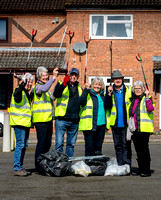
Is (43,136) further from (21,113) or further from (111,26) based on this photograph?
(111,26)

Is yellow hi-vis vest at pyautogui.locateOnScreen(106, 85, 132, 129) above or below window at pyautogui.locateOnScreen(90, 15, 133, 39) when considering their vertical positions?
below

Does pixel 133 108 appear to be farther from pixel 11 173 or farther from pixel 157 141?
pixel 157 141

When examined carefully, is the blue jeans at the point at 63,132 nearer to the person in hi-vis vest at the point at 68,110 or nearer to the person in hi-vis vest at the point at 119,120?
the person in hi-vis vest at the point at 68,110

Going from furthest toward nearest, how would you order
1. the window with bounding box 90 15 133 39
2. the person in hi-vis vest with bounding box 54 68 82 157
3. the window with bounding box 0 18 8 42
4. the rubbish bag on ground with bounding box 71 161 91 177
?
the window with bounding box 0 18 8 42 < the window with bounding box 90 15 133 39 < the person in hi-vis vest with bounding box 54 68 82 157 < the rubbish bag on ground with bounding box 71 161 91 177

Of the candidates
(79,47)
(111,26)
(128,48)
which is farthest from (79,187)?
(111,26)

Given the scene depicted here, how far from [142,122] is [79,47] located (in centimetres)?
1330

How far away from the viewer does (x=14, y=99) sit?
27.9ft

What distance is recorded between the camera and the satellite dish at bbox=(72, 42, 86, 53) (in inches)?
850

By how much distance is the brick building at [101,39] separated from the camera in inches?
848

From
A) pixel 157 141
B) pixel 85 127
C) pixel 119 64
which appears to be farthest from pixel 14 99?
pixel 119 64


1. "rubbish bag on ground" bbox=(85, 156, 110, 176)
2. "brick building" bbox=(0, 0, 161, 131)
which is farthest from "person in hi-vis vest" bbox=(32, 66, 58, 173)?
"brick building" bbox=(0, 0, 161, 131)

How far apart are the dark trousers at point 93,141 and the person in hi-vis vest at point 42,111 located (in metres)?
0.73

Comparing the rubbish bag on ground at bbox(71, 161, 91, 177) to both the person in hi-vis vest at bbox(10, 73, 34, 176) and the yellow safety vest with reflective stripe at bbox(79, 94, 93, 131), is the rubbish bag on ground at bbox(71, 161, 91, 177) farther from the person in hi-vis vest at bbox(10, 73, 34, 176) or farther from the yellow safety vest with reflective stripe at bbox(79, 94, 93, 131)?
the person in hi-vis vest at bbox(10, 73, 34, 176)

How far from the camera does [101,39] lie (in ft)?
71.8
